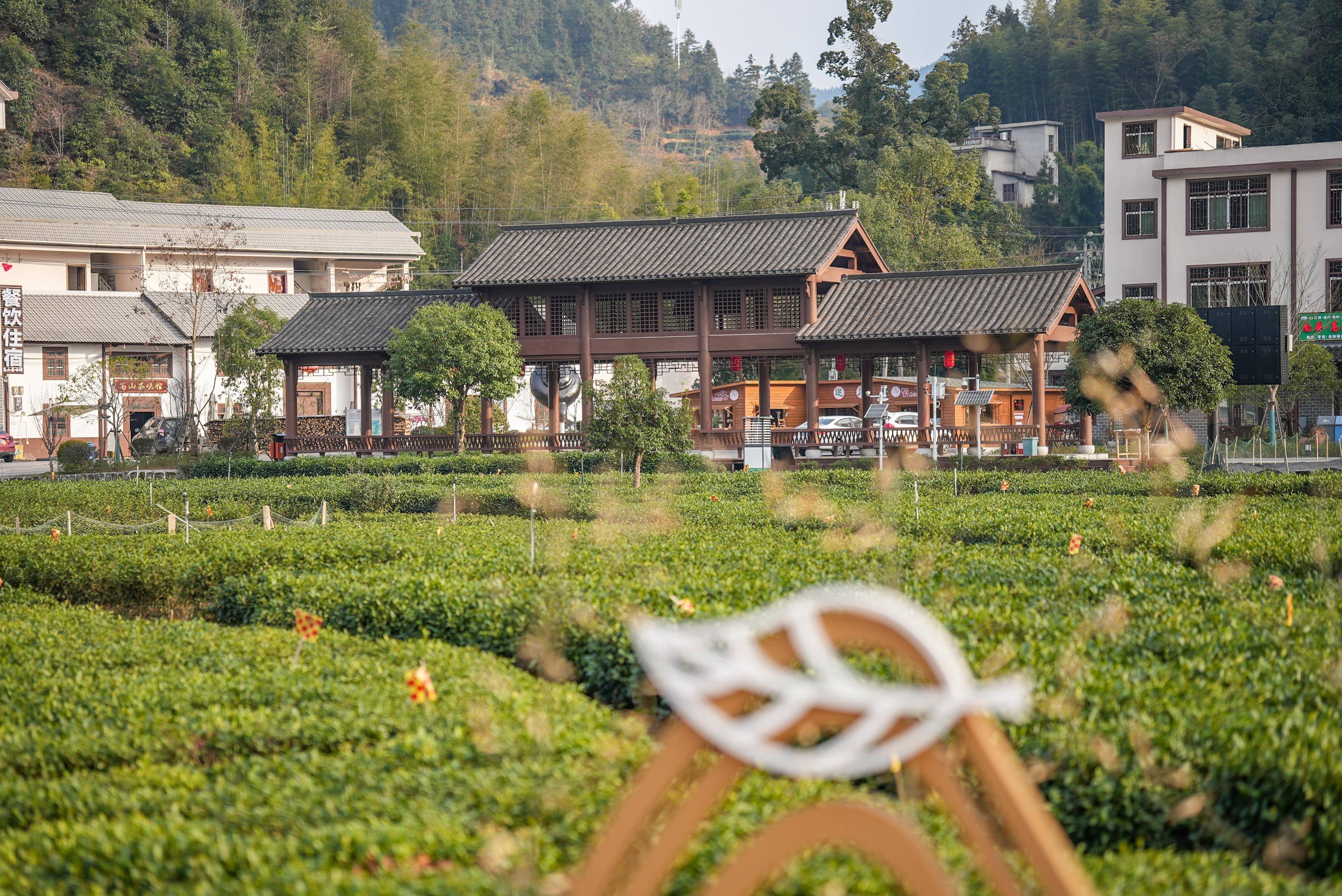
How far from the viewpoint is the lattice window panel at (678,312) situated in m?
35.7

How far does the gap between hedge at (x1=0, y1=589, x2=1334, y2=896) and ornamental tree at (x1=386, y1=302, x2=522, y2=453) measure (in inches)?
973

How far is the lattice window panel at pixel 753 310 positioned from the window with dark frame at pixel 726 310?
0.20m

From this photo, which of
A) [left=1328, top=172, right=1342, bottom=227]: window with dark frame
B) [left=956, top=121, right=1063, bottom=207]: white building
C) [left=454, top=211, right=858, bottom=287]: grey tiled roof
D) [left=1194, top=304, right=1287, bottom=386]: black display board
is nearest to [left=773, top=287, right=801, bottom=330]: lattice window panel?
[left=454, top=211, right=858, bottom=287]: grey tiled roof

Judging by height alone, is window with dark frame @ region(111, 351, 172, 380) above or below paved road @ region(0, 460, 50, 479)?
above

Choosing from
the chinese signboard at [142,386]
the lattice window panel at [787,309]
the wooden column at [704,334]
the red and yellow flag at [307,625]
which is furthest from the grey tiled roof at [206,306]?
the red and yellow flag at [307,625]

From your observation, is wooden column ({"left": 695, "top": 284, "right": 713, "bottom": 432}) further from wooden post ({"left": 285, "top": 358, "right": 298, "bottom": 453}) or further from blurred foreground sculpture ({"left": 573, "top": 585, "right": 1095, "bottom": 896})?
blurred foreground sculpture ({"left": 573, "top": 585, "right": 1095, "bottom": 896})

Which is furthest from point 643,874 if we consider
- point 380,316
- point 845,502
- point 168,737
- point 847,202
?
point 847,202

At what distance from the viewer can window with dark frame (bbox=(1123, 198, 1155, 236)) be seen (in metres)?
43.2

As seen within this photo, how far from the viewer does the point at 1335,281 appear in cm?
4044

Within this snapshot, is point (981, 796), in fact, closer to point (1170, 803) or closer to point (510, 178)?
point (1170, 803)

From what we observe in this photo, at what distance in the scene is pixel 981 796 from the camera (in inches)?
258

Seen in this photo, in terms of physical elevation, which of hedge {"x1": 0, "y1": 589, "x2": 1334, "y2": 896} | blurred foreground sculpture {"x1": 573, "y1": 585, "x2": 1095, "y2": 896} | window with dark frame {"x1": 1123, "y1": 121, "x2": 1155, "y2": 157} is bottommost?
hedge {"x1": 0, "y1": 589, "x2": 1334, "y2": 896}

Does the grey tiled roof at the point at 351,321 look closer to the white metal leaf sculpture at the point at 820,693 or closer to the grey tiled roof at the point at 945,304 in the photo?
the grey tiled roof at the point at 945,304

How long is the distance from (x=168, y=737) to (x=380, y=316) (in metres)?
31.8
